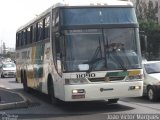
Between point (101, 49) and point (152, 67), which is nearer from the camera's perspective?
point (101, 49)

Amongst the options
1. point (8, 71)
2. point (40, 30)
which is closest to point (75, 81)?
point (40, 30)

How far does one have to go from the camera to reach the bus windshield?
1302 cm

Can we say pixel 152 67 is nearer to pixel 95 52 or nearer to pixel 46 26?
pixel 46 26

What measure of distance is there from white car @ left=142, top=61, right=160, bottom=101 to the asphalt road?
302 mm

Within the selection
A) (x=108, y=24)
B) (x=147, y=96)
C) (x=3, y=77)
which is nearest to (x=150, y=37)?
(x=3, y=77)

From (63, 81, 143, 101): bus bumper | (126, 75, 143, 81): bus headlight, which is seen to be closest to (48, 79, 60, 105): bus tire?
(63, 81, 143, 101): bus bumper

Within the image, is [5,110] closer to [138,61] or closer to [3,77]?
[138,61]

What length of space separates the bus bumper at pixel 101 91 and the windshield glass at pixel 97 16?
6.13 feet

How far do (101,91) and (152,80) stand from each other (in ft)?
12.7

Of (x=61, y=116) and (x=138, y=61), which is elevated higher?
(x=138, y=61)

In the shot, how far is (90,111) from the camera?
44.3 ft

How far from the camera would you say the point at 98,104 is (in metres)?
15.5

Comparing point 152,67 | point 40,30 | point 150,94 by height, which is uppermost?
point 40,30

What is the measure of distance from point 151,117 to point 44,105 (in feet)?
16.9
